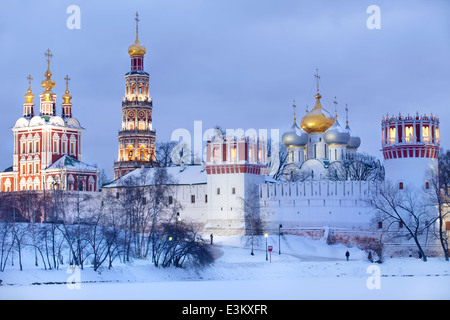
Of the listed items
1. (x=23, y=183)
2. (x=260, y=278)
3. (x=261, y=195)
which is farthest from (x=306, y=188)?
(x=23, y=183)

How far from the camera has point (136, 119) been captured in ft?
293

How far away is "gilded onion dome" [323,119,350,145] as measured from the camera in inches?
2926

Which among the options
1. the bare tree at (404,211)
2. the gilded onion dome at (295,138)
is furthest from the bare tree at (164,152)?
the bare tree at (404,211)

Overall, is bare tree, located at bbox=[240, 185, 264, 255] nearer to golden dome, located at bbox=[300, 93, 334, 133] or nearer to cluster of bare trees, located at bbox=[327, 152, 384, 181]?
cluster of bare trees, located at bbox=[327, 152, 384, 181]

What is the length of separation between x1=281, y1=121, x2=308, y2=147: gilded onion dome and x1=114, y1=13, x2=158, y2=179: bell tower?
15.0 meters

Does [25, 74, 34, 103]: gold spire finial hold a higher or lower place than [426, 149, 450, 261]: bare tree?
higher

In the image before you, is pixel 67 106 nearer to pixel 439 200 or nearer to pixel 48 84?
pixel 48 84

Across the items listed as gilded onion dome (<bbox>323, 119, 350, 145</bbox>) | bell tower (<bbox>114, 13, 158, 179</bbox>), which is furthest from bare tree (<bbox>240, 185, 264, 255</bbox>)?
bell tower (<bbox>114, 13, 158, 179</bbox>)

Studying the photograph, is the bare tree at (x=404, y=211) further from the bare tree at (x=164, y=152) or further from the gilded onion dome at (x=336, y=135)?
the bare tree at (x=164, y=152)

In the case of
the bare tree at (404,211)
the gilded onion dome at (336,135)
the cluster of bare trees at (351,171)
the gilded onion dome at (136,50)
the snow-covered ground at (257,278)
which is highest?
the gilded onion dome at (136,50)

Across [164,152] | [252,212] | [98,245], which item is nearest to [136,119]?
[164,152]

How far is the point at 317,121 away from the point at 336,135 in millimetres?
3541

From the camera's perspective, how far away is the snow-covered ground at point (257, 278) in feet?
142

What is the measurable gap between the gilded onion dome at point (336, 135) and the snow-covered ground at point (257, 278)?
1199 centimetres
